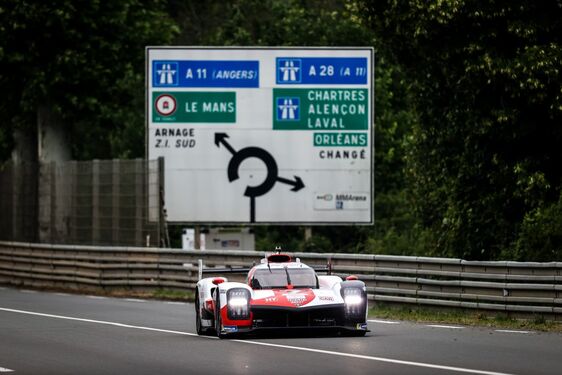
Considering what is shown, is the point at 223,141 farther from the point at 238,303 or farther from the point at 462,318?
the point at 238,303

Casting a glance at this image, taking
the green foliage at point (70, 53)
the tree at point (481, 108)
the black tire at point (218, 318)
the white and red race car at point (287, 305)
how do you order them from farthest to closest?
the green foliage at point (70, 53)
the tree at point (481, 108)
the black tire at point (218, 318)
the white and red race car at point (287, 305)

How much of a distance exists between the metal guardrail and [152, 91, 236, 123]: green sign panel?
350cm

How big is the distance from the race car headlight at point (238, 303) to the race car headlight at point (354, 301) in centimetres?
120

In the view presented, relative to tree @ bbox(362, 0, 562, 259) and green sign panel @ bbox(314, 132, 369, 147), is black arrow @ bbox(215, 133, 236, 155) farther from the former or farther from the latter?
tree @ bbox(362, 0, 562, 259)

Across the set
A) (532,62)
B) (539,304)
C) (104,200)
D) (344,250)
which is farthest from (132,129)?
(539,304)

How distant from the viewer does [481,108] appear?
98.0 feet

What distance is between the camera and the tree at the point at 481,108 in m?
28.4

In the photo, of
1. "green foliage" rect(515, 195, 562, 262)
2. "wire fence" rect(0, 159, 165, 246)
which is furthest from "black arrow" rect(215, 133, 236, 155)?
"green foliage" rect(515, 195, 562, 262)

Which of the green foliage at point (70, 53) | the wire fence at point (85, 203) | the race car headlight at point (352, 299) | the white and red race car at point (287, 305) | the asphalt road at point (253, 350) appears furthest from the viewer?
the green foliage at point (70, 53)

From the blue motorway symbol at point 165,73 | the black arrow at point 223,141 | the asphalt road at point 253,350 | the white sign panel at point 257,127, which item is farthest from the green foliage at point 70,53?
the asphalt road at point 253,350

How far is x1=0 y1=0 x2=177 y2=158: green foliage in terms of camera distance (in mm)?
42969

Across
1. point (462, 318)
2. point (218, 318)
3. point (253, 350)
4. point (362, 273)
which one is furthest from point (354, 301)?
point (362, 273)

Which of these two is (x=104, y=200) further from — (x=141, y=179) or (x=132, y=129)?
(x=132, y=129)

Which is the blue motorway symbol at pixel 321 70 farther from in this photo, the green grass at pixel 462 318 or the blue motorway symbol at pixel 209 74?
the green grass at pixel 462 318
